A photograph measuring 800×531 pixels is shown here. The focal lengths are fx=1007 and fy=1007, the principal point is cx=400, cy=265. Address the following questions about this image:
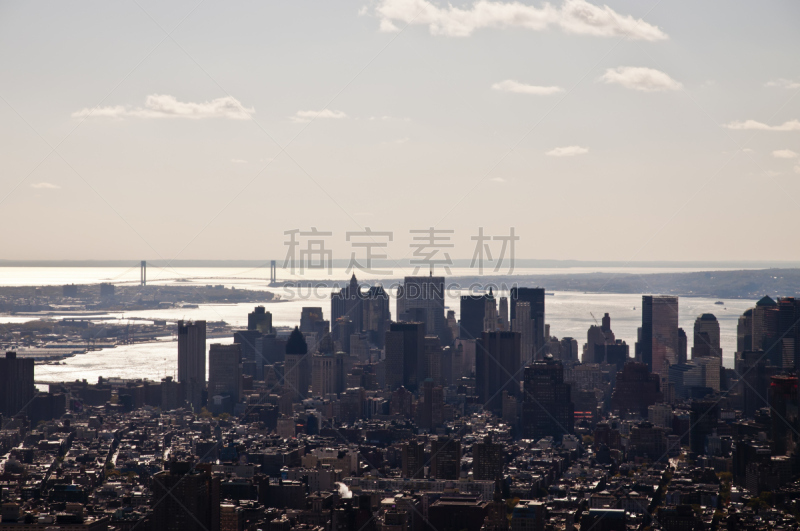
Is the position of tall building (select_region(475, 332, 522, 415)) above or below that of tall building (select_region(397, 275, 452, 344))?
below

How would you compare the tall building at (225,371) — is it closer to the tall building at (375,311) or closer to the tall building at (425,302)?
the tall building at (425,302)

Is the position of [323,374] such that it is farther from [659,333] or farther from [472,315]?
[659,333]

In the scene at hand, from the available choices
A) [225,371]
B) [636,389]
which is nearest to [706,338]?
[636,389]

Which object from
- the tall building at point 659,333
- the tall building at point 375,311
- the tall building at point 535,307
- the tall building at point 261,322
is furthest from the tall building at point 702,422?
the tall building at point 261,322

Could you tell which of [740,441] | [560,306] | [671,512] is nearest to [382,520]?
[671,512]

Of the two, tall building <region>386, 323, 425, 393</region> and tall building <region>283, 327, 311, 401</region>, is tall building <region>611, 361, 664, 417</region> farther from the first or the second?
tall building <region>283, 327, 311, 401</region>

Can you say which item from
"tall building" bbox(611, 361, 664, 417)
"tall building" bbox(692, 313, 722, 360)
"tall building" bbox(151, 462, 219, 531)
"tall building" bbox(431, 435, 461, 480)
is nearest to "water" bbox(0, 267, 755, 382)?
"tall building" bbox(692, 313, 722, 360)
